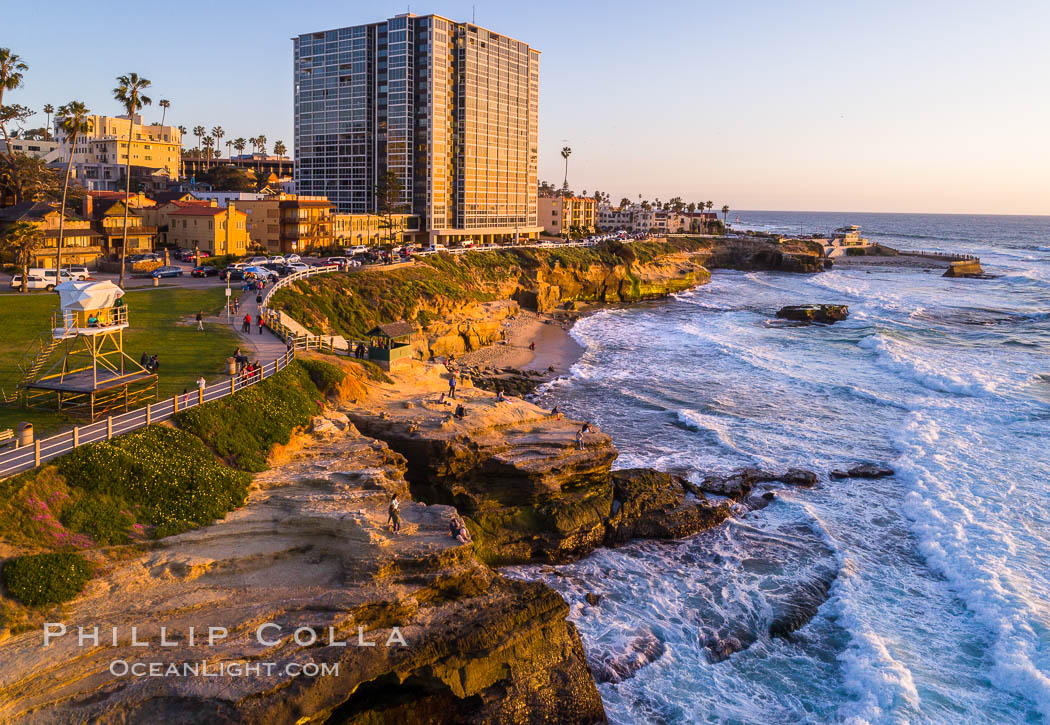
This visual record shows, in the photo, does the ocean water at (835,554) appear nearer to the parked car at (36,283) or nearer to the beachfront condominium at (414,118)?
the parked car at (36,283)

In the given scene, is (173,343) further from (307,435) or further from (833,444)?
(833,444)

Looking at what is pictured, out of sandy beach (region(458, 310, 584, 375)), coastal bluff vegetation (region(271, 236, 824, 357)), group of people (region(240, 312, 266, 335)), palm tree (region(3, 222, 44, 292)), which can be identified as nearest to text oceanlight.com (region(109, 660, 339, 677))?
group of people (region(240, 312, 266, 335))

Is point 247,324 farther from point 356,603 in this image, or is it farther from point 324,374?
point 356,603

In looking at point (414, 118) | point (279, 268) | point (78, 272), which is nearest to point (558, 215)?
point (414, 118)

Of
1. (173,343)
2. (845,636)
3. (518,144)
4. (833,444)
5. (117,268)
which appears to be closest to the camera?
(845,636)

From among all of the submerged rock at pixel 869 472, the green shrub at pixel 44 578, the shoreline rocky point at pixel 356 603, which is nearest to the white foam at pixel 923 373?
the submerged rock at pixel 869 472

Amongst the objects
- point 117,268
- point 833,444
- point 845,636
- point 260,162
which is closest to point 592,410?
point 833,444

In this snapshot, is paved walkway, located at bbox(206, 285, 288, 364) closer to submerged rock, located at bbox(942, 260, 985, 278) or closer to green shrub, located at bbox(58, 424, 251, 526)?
green shrub, located at bbox(58, 424, 251, 526)

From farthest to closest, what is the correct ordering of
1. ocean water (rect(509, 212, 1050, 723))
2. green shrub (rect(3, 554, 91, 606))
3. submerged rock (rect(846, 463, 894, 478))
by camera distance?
submerged rock (rect(846, 463, 894, 478)) → ocean water (rect(509, 212, 1050, 723)) → green shrub (rect(3, 554, 91, 606))
